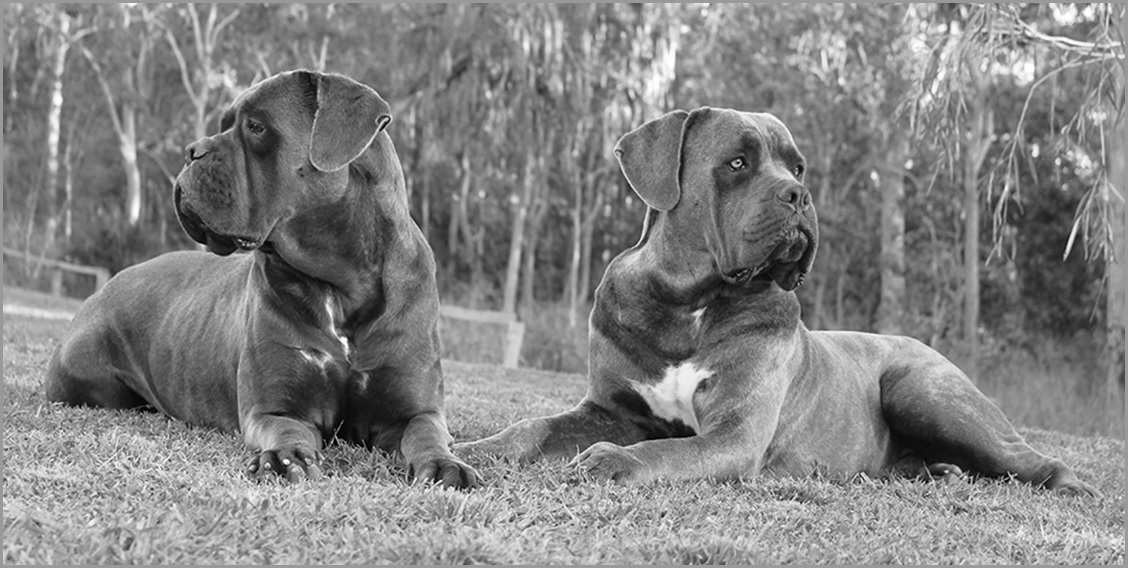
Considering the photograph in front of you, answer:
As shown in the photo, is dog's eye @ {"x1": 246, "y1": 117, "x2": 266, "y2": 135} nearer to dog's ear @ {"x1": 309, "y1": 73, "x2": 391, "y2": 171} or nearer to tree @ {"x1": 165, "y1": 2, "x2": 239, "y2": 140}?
dog's ear @ {"x1": 309, "y1": 73, "x2": 391, "y2": 171}

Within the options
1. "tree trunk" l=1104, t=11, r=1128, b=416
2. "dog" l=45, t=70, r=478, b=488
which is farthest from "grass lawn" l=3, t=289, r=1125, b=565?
"tree trunk" l=1104, t=11, r=1128, b=416

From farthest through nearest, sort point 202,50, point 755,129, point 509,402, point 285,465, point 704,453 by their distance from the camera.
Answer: point 202,50, point 509,402, point 755,129, point 704,453, point 285,465

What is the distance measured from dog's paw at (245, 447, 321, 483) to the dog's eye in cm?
107

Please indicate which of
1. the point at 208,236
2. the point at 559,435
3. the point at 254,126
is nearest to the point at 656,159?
the point at 559,435

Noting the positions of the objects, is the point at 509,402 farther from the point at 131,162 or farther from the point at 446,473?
the point at 131,162

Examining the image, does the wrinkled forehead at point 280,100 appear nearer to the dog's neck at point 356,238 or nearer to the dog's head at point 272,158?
the dog's head at point 272,158

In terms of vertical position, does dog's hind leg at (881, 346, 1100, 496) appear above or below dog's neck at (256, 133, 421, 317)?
below

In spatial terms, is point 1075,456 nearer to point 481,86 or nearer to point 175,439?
point 175,439

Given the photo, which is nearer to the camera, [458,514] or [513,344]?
[458,514]

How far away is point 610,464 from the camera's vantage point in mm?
3777

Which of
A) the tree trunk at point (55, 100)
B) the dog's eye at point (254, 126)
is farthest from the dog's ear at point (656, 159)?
the tree trunk at point (55, 100)

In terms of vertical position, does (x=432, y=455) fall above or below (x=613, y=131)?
below

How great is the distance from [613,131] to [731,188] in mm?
17251

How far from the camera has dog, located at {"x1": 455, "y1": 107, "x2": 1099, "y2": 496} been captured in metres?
4.09
